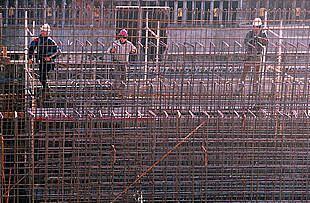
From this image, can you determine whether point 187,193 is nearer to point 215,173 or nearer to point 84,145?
point 215,173

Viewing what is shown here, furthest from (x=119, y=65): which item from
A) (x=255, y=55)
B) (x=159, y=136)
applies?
(x=255, y=55)

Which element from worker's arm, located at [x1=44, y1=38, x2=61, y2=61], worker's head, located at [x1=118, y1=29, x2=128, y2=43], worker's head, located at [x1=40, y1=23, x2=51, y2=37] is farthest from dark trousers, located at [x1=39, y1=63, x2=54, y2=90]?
worker's head, located at [x1=118, y1=29, x2=128, y2=43]

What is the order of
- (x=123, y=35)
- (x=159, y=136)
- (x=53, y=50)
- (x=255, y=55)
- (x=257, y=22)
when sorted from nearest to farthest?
1. (x=123, y=35)
2. (x=159, y=136)
3. (x=255, y=55)
4. (x=53, y=50)
5. (x=257, y=22)

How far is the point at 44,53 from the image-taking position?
9.55 m

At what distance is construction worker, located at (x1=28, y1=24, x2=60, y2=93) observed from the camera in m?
9.28

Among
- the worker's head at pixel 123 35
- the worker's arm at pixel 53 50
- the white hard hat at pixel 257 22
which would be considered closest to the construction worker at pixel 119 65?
the worker's head at pixel 123 35

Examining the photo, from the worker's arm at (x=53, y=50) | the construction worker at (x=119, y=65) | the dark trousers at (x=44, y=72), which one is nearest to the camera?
the construction worker at (x=119, y=65)

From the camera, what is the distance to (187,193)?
342 inches

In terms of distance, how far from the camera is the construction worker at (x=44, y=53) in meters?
9.28

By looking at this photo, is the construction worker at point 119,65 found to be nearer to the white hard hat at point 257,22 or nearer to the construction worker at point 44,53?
the construction worker at point 44,53

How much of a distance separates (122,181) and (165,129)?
0.88 m

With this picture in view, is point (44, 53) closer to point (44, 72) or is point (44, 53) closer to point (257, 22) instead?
point (44, 72)

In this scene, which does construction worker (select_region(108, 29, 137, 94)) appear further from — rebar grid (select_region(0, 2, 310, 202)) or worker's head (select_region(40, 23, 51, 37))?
worker's head (select_region(40, 23, 51, 37))

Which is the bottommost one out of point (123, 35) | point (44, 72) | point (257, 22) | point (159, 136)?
point (159, 136)
